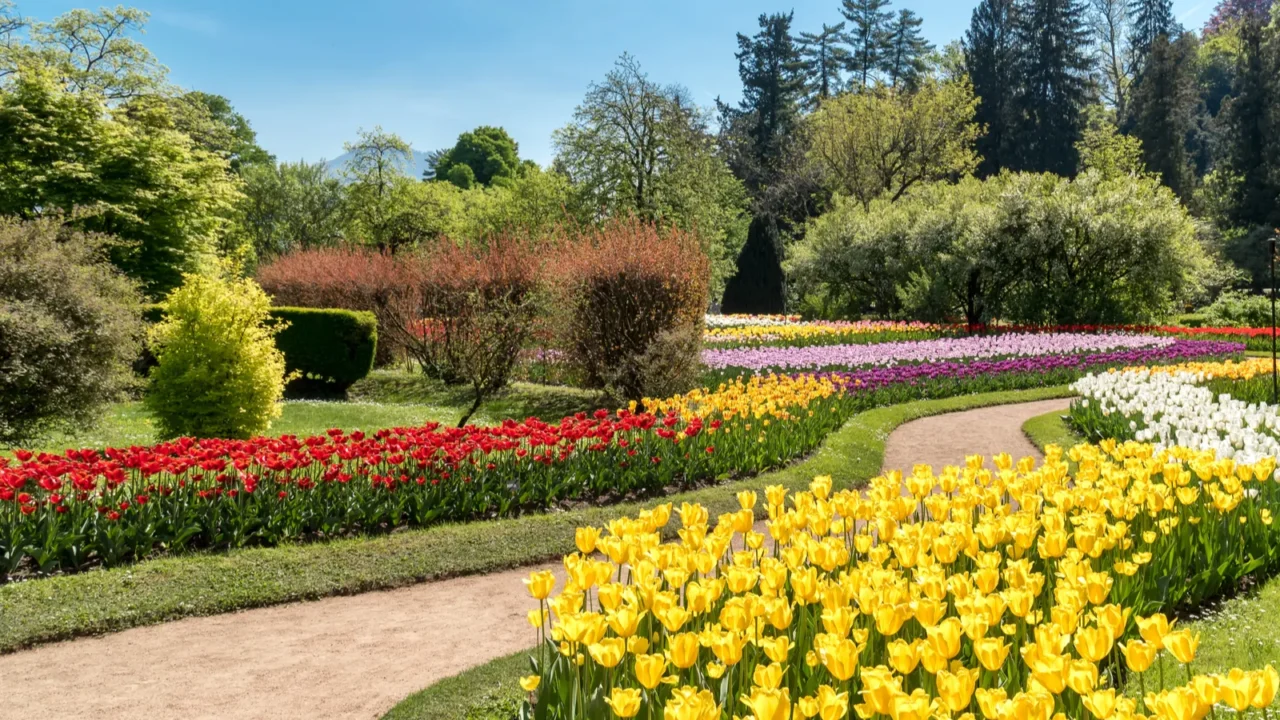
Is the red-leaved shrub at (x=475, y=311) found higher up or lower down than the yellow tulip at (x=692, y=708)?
higher up

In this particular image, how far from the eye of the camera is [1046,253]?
24.6m

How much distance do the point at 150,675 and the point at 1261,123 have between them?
180ft

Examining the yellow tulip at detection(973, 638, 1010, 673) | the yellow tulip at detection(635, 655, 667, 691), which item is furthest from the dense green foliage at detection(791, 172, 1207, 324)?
the yellow tulip at detection(635, 655, 667, 691)

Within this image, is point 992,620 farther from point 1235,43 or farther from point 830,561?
point 1235,43

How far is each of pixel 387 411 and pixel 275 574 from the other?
9162 mm

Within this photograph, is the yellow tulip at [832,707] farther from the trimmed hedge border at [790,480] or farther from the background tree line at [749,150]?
the background tree line at [749,150]

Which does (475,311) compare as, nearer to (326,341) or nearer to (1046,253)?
(326,341)

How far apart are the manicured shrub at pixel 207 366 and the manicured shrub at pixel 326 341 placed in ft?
23.7

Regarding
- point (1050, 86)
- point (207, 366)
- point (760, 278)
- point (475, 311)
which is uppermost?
point (1050, 86)

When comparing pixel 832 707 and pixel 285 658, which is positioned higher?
pixel 832 707

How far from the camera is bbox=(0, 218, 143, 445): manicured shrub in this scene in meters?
9.35

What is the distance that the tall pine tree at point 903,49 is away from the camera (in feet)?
191

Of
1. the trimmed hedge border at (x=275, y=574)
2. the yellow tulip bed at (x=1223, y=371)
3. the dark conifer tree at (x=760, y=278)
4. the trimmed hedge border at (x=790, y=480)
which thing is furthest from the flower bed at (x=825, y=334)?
the trimmed hedge border at (x=275, y=574)

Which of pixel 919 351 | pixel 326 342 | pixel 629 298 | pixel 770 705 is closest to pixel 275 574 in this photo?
pixel 770 705
